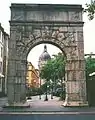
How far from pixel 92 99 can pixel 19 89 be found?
21.5 feet

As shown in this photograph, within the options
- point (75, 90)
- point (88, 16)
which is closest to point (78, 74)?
point (75, 90)

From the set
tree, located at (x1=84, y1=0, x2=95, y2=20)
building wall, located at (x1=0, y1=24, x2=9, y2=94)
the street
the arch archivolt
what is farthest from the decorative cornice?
A: building wall, located at (x1=0, y1=24, x2=9, y2=94)

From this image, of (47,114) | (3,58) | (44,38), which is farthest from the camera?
(3,58)

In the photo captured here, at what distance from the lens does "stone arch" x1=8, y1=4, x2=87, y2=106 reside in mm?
25672

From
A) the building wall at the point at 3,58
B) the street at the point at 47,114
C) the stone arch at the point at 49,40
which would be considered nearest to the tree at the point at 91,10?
the street at the point at 47,114

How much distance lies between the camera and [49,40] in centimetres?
2619

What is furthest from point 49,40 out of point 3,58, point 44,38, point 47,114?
point 3,58

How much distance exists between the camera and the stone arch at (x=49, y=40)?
2567cm

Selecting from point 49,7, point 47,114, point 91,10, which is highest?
point 49,7

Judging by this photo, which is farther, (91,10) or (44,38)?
(44,38)

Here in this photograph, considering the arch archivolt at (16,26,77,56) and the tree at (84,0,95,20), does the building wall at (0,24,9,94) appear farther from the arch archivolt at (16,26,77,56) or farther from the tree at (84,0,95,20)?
the tree at (84,0,95,20)

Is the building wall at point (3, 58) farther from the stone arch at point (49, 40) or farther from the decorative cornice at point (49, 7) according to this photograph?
the decorative cornice at point (49, 7)

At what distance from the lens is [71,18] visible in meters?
26.6

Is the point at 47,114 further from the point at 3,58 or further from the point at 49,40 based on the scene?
the point at 3,58
